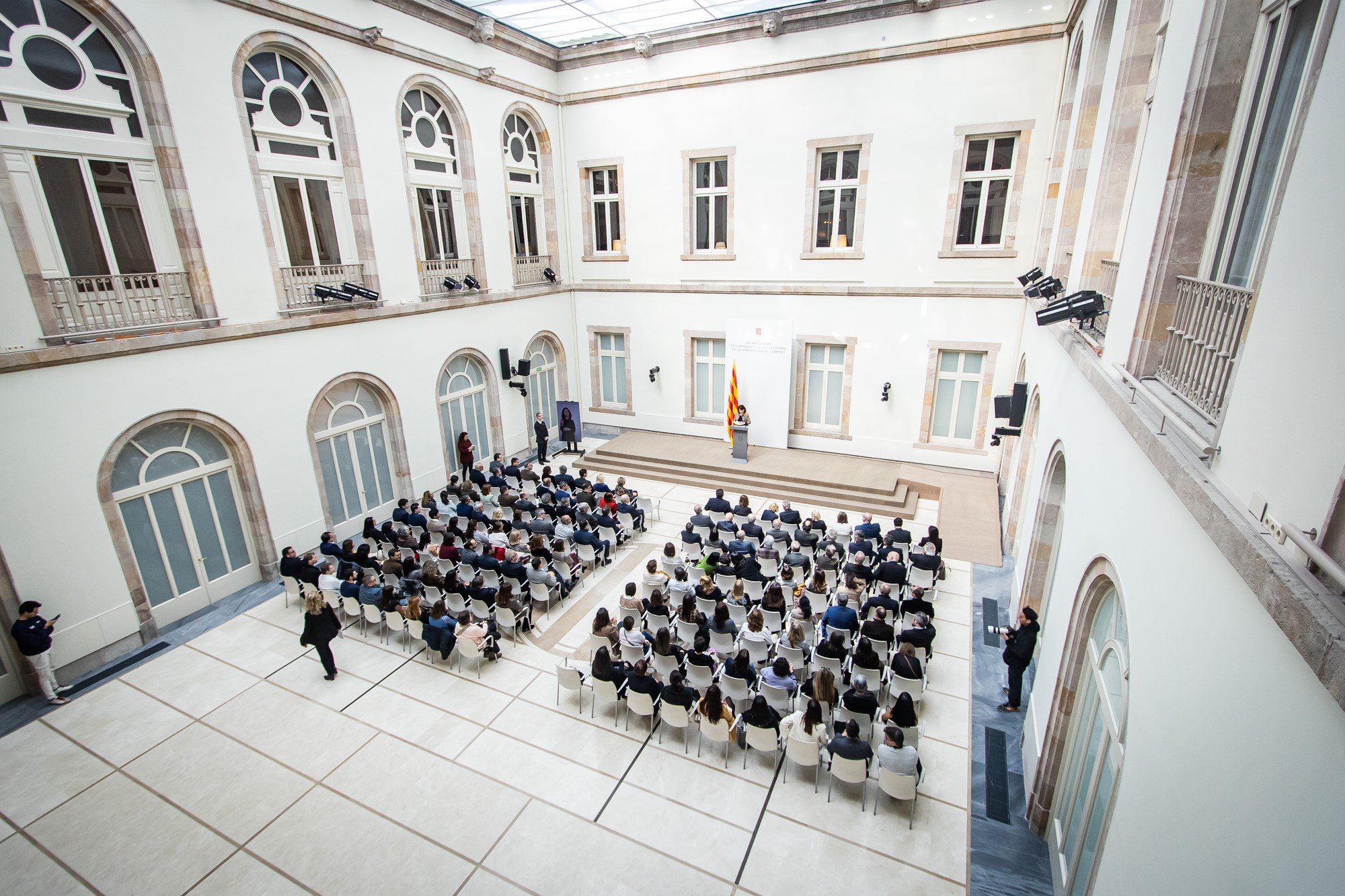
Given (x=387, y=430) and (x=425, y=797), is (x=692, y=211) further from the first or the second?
(x=425, y=797)

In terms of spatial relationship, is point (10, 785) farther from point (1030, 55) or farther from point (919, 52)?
point (1030, 55)

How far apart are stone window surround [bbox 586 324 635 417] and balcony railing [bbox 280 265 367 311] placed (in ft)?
25.1

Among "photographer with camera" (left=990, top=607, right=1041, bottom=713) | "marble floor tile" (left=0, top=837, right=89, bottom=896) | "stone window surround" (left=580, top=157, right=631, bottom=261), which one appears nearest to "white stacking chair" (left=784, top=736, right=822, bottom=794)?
"photographer with camera" (left=990, top=607, right=1041, bottom=713)

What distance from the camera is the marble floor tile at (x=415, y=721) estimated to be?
25.6ft

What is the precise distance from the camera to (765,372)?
56.0 feet

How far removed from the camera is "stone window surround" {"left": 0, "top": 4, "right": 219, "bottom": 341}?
27.2 ft

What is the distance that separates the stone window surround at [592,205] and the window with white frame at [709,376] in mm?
3496

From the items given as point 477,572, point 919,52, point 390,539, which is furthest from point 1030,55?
point 390,539

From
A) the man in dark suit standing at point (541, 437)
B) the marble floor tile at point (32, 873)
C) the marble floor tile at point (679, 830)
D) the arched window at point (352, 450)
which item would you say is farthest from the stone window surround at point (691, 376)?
the marble floor tile at point (32, 873)

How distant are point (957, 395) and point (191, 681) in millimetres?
16428

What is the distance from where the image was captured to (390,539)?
1138 cm

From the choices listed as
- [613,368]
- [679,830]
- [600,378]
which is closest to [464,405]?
[600,378]

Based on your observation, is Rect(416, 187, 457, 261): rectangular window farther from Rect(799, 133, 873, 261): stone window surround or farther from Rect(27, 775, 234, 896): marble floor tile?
Rect(27, 775, 234, 896): marble floor tile

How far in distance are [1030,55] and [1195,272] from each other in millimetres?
11903
